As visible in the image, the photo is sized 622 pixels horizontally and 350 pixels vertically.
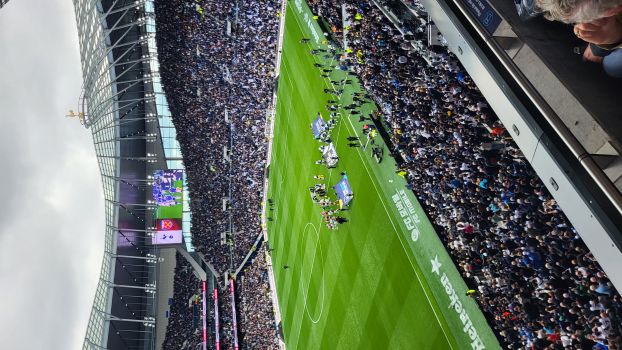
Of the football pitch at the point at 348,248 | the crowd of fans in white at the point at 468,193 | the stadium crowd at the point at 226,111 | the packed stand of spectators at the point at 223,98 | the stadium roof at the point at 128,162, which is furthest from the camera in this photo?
the stadium roof at the point at 128,162

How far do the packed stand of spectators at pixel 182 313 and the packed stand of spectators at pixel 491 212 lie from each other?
2300 centimetres

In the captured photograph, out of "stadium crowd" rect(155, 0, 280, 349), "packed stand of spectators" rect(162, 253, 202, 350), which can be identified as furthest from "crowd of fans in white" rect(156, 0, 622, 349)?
"packed stand of spectators" rect(162, 253, 202, 350)

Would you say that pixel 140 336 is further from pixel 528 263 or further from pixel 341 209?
pixel 528 263

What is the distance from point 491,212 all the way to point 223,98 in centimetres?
2347

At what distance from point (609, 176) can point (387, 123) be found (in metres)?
9.66

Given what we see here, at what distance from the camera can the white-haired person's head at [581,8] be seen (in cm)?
357

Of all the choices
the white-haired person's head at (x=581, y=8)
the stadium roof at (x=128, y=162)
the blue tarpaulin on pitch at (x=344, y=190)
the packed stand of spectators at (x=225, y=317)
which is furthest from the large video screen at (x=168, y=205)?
the white-haired person's head at (x=581, y=8)

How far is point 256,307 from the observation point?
1113 inches

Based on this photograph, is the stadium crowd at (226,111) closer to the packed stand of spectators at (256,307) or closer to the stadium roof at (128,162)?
the packed stand of spectators at (256,307)

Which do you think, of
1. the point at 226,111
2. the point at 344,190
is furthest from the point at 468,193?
the point at 226,111

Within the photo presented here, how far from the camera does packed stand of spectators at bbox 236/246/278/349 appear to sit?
1025 inches

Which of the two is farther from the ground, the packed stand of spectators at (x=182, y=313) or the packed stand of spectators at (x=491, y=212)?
the packed stand of spectators at (x=491, y=212)

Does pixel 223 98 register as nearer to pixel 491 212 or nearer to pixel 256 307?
pixel 256 307

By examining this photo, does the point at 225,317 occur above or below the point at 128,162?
below
